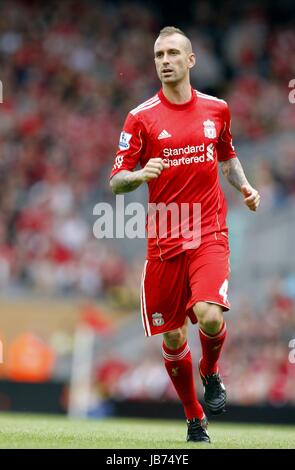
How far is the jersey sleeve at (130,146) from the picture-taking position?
8375mm

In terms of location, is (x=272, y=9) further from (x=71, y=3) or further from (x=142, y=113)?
(x=142, y=113)

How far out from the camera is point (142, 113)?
8.48 meters

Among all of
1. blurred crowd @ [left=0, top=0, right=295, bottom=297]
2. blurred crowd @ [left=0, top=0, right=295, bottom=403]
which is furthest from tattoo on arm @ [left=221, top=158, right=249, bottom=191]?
blurred crowd @ [left=0, top=0, right=295, bottom=297]

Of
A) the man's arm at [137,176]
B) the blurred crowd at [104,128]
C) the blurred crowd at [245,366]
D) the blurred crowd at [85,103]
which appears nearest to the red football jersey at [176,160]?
the man's arm at [137,176]

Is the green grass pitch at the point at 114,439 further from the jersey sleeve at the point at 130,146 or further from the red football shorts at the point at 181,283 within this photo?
the jersey sleeve at the point at 130,146

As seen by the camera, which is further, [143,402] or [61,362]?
[61,362]

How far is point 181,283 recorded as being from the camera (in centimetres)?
853

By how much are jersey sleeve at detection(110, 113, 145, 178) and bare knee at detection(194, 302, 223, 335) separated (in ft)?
3.68

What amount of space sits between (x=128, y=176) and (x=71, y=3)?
60.4 ft

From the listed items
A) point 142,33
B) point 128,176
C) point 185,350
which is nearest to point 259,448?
point 185,350

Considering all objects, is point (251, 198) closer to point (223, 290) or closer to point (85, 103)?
point (223, 290)

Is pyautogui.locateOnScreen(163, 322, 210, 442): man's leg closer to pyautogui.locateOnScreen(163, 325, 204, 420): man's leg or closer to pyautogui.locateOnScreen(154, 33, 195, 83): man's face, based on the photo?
pyautogui.locateOnScreen(163, 325, 204, 420): man's leg

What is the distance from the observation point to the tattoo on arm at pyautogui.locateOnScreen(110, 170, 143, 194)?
8.09 metres

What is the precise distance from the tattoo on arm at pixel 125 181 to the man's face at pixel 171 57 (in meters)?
0.80
